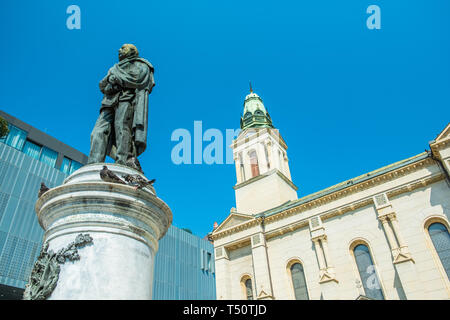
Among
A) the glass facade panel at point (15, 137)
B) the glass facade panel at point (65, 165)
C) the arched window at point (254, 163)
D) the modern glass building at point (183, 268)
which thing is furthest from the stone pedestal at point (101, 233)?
the glass facade panel at point (65, 165)

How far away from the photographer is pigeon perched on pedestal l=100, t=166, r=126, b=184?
4531 millimetres

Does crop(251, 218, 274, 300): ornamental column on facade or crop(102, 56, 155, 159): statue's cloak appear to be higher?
crop(251, 218, 274, 300): ornamental column on facade

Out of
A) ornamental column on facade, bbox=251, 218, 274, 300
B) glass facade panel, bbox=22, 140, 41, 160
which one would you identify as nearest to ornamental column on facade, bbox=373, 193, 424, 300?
ornamental column on facade, bbox=251, 218, 274, 300

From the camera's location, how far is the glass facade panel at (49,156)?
45.0 m

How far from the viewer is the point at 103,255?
4.04 meters

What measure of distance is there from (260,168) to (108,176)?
35145 mm

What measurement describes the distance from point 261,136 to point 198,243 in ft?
86.5

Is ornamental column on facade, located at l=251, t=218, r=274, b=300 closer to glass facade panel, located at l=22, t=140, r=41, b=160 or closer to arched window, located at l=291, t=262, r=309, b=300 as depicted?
arched window, located at l=291, t=262, r=309, b=300

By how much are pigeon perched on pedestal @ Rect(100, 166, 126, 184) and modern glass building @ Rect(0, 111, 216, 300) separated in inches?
1372

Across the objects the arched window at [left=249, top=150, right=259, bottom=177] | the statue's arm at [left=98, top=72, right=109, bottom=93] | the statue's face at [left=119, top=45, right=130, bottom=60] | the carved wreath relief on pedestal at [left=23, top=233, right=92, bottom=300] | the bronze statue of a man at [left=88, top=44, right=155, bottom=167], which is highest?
the arched window at [left=249, top=150, right=259, bottom=177]

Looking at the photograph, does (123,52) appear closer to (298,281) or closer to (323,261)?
(323,261)

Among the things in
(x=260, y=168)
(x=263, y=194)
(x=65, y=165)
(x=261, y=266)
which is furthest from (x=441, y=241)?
(x=65, y=165)

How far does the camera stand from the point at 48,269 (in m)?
3.96
